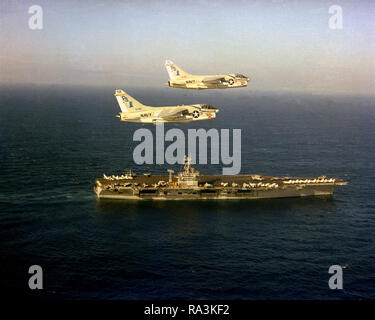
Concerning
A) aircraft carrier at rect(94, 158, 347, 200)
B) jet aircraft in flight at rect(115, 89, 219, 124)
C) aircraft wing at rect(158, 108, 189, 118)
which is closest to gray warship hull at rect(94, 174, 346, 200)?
aircraft carrier at rect(94, 158, 347, 200)

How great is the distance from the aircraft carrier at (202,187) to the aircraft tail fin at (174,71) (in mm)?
45884

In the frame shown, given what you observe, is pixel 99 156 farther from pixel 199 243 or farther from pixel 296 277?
pixel 296 277

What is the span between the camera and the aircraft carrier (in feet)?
349

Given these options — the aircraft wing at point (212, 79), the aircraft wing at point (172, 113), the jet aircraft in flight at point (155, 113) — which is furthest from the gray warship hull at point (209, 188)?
the aircraft wing at point (212, 79)

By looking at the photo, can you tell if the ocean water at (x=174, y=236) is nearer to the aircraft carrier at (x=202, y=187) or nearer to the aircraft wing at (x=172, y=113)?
the aircraft carrier at (x=202, y=187)

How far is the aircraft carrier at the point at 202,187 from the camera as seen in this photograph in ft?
349

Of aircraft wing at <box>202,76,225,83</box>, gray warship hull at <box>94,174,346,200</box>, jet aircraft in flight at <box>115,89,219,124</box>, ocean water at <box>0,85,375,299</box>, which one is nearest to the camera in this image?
jet aircraft in flight at <box>115,89,219,124</box>

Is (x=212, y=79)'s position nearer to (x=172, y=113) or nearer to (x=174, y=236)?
(x=172, y=113)

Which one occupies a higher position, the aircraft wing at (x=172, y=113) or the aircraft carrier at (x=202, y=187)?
the aircraft wing at (x=172, y=113)

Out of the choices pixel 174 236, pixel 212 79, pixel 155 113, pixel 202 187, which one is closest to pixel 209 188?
pixel 202 187

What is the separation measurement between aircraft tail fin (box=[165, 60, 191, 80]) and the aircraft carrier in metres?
45.9

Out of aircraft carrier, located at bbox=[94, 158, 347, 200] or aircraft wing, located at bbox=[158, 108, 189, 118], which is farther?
aircraft carrier, located at bbox=[94, 158, 347, 200]

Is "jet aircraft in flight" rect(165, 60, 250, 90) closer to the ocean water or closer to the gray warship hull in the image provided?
the ocean water

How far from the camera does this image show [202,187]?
10862 centimetres
